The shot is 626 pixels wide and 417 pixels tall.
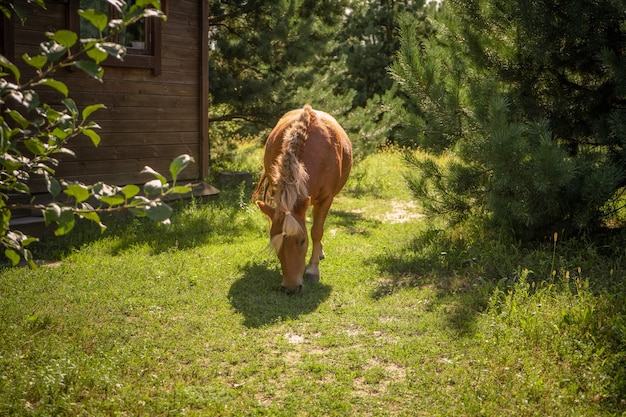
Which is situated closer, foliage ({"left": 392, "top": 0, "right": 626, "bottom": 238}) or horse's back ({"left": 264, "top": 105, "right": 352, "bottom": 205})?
foliage ({"left": 392, "top": 0, "right": 626, "bottom": 238})

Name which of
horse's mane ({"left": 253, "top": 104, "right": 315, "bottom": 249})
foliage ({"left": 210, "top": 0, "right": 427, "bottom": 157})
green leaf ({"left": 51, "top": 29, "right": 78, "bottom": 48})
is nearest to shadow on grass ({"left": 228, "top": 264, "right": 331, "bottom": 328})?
horse's mane ({"left": 253, "top": 104, "right": 315, "bottom": 249})

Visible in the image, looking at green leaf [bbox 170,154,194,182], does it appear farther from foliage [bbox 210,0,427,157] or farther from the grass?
foliage [bbox 210,0,427,157]

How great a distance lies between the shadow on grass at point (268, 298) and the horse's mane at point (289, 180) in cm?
61

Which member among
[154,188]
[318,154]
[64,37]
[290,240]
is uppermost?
[64,37]

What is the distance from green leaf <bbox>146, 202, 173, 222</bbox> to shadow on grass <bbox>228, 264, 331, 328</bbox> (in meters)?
3.24

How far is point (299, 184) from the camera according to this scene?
5.76 m

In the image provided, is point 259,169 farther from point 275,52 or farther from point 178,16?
point 178,16

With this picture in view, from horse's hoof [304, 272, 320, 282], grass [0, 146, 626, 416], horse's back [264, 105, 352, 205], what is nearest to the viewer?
grass [0, 146, 626, 416]

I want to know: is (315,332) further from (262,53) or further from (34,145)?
(262,53)

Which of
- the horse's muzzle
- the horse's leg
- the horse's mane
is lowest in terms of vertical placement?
the horse's muzzle

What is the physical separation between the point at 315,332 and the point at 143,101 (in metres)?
5.80

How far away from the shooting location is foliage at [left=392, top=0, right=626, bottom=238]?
6035 millimetres

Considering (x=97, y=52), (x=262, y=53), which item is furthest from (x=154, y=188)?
(x=262, y=53)

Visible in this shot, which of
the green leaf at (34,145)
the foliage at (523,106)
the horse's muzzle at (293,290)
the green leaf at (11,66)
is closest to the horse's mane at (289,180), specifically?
the horse's muzzle at (293,290)
